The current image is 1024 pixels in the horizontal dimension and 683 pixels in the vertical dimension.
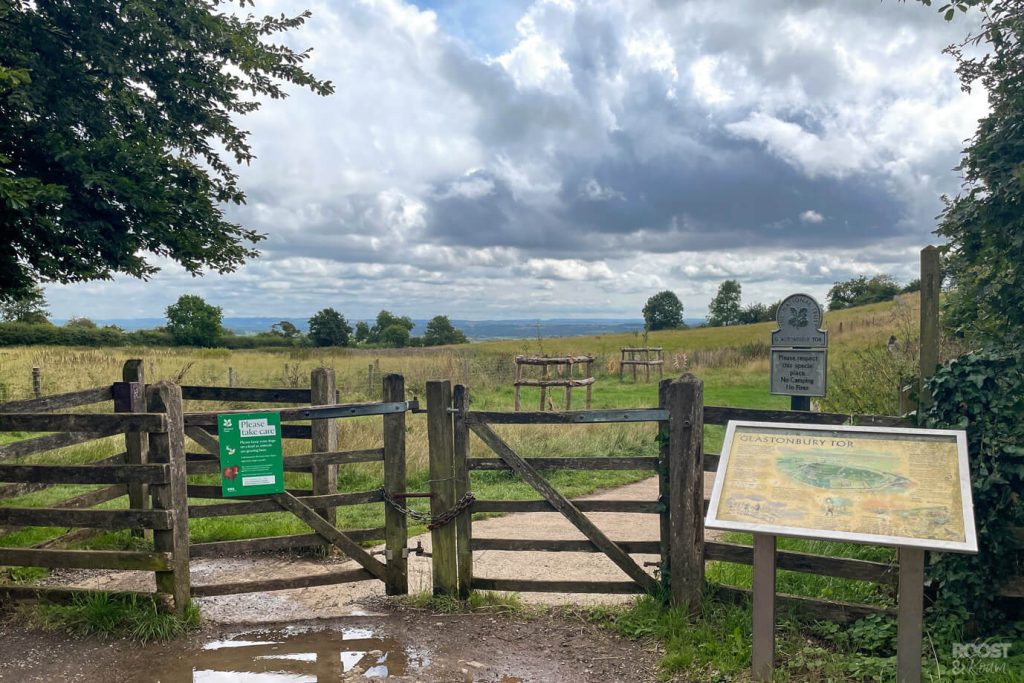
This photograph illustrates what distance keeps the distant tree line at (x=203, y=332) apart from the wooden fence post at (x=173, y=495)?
48.2 metres

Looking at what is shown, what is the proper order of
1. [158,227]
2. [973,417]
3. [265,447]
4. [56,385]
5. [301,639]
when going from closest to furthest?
1. [973,417]
2. [301,639]
3. [265,447]
4. [158,227]
5. [56,385]

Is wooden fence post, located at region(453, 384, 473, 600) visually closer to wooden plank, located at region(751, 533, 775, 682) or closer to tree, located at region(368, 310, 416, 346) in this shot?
wooden plank, located at region(751, 533, 775, 682)

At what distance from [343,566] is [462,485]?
2081 mm

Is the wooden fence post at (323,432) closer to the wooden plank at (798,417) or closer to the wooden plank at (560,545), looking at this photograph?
the wooden plank at (560,545)

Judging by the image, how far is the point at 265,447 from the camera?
5.97 metres

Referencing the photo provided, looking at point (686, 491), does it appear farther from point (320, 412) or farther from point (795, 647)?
point (320, 412)

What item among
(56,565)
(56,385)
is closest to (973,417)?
(56,565)

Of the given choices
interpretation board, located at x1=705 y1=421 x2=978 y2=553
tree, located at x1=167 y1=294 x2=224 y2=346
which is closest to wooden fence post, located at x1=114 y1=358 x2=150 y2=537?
interpretation board, located at x1=705 y1=421 x2=978 y2=553

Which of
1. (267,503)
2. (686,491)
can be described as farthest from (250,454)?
(686,491)

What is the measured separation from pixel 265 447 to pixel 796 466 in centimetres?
396

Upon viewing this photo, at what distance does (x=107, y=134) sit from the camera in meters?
9.48

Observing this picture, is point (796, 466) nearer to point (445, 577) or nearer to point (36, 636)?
point (445, 577)

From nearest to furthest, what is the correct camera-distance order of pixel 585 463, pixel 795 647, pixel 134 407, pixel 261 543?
pixel 795 647, pixel 585 463, pixel 261 543, pixel 134 407

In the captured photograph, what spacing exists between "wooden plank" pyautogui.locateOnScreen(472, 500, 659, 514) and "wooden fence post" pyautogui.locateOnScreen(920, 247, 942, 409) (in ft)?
6.76
